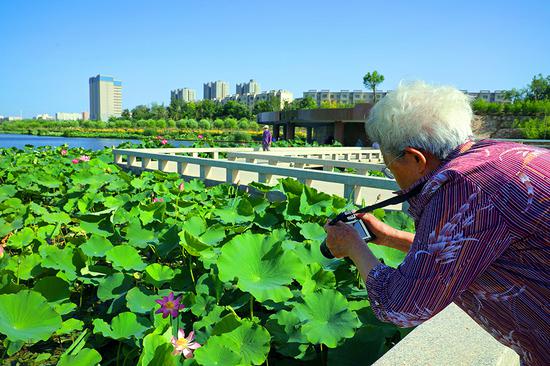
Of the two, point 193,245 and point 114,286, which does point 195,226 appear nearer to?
point 193,245

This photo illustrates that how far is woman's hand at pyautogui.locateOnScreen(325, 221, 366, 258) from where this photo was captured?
1288mm

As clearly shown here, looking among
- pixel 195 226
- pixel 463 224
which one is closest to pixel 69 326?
pixel 195 226

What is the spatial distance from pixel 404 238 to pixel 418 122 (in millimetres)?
549

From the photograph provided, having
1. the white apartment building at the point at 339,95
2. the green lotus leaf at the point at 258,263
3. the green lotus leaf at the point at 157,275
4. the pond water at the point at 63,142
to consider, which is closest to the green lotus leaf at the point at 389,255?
the green lotus leaf at the point at 258,263

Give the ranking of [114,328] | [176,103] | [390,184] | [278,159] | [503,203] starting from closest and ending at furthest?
1. [503,203]
2. [114,328]
3. [390,184]
4. [278,159]
5. [176,103]

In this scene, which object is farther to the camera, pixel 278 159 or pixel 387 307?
pixel 278 159

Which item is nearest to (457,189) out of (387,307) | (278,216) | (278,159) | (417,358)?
(387,307)

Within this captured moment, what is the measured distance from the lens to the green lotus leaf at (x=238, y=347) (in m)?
1.52

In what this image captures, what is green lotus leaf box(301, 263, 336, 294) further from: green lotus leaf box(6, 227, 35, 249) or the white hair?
green lotus leaf box(6, 227, 35, 249)

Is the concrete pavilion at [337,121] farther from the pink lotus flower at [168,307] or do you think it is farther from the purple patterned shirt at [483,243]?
the purple patterned shirt at [483,243]

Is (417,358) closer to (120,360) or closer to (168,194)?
(120,360)

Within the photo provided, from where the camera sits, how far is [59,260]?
2.38 metres

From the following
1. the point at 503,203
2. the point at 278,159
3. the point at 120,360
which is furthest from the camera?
the point at 278,159

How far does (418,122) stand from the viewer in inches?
44.2
